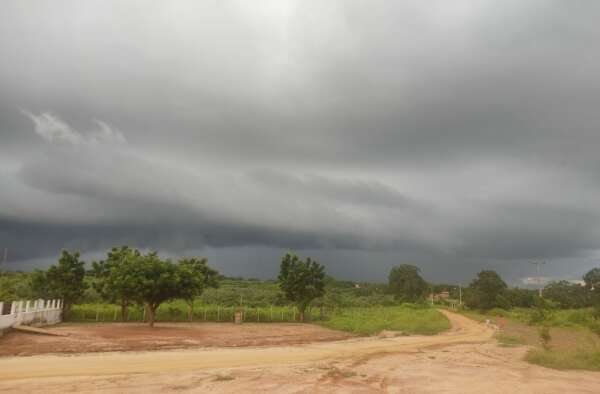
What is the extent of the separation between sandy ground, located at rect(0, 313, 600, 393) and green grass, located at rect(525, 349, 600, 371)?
989 millimetres

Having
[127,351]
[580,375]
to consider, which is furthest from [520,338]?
[127,351]

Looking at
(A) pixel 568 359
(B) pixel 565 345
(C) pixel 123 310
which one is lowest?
(B) pixel 565 345

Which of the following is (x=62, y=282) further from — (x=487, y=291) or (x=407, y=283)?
(x=407, y=283)

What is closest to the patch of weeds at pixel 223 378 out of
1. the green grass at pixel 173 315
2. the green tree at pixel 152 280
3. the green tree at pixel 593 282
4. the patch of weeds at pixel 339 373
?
the patch of weeds at pixel 339 373

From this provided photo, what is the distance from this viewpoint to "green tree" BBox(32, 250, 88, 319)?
45.4 meters

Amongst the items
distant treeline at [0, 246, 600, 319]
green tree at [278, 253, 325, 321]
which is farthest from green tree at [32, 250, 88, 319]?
green tree at [278, 253, 325, 321]

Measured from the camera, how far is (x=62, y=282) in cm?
4550

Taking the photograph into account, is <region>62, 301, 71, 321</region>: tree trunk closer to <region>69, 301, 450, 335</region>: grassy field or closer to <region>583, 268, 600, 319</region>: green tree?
<region>69, 301, 450, 335</region>: grassy field

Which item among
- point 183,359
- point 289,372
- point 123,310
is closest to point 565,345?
point 289,372

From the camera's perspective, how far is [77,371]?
651 inches

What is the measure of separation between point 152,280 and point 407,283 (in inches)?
2941

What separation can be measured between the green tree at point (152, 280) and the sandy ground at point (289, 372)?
48.8ft

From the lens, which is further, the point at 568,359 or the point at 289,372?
the point at 568,359

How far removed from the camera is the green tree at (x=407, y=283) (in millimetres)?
100375
